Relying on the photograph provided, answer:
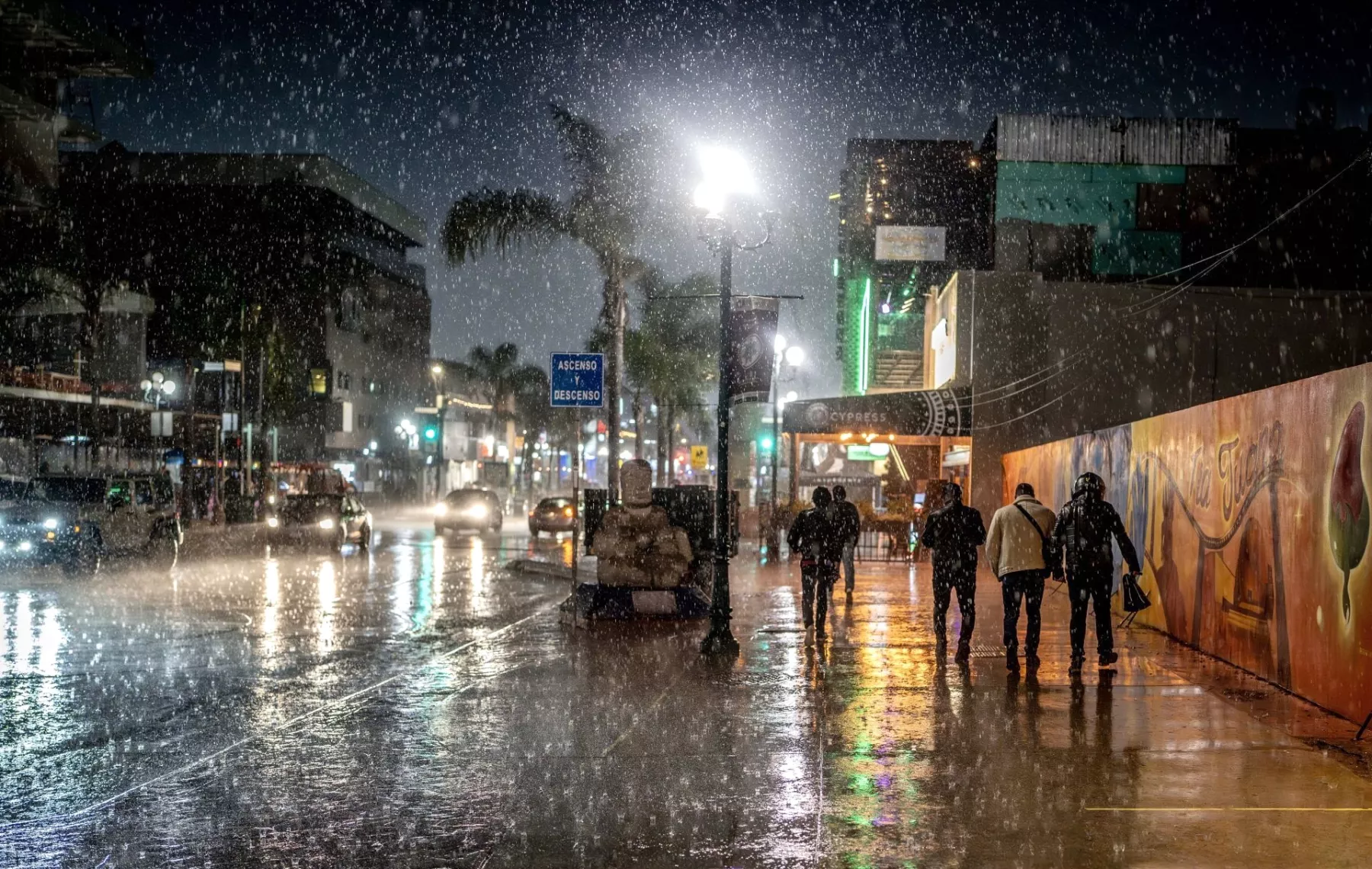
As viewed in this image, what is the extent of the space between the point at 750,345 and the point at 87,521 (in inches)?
588

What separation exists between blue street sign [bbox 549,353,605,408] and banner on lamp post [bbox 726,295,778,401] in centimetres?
217

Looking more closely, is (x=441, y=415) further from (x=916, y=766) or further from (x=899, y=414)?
(x=916, y=766)

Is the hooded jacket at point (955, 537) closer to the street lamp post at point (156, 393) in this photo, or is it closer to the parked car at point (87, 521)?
the parked car at point (87, 521)

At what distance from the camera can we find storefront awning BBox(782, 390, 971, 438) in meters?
32.7

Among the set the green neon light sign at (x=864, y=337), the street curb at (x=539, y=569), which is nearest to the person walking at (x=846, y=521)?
the street curb at (x=539, y=569)

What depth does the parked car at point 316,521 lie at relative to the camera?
32.0 metres

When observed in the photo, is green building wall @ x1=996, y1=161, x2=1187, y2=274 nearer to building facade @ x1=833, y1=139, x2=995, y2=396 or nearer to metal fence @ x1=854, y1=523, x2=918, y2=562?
building facade @ x1=833, y1=139, x2=995, y2=396

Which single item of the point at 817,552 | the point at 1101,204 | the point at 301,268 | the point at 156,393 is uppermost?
the point at 301,268

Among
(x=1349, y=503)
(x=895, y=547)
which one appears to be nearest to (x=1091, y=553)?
(x=1349, y=503)

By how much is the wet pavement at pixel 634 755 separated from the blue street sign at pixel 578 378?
3.08 meters

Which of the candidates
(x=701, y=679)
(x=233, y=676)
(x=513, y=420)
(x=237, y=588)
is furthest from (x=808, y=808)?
(x=513, y=420)

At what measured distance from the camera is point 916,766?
8.32 meters

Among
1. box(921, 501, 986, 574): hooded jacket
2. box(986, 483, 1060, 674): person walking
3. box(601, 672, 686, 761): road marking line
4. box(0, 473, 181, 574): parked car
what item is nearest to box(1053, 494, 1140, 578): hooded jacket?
box(986, 483, 1060, 674): person walking

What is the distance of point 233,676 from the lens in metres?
12.2
